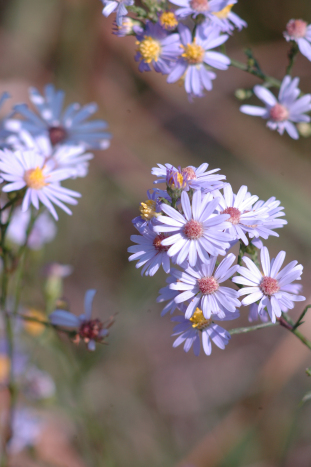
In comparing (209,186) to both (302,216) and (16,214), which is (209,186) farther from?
(302,216)

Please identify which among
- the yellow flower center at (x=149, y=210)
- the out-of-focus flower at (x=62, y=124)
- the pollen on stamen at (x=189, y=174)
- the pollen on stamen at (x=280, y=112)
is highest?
the out-of-focus flower at (x=62, y=124)

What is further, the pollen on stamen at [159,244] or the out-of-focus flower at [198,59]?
the out-of-focus flower at [198,59]

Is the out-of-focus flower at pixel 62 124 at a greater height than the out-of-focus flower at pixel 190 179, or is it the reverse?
the out-of-focus flower at pixel 62 124

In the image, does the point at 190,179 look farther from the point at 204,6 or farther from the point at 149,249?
the point at 204,6

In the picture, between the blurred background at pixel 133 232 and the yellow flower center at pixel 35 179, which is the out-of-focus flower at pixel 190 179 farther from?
the blurred background at pixel 133 232

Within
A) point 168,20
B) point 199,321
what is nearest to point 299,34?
point 168,20

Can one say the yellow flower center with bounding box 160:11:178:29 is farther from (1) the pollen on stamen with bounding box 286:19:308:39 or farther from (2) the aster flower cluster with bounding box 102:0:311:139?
(1) the pollen on stamen with bounding box 286:19:308:39

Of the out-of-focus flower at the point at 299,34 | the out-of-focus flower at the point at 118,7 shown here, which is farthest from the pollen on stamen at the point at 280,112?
the out-of-focus flower at the point at 118,7
